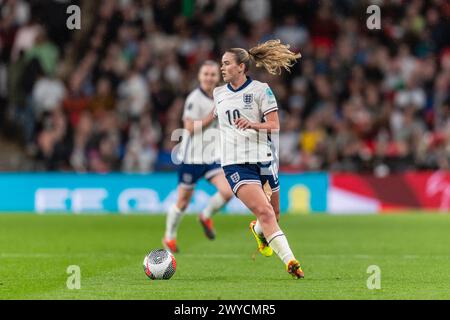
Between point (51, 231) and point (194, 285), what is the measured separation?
27.3 ft

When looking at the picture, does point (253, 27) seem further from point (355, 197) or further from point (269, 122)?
point (269, 122)

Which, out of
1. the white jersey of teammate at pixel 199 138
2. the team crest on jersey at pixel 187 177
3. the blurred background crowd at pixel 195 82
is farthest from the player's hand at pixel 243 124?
the blurred background crowd at pixel 195 82

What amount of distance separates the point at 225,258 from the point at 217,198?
6.73 ft

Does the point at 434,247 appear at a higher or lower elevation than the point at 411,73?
lower

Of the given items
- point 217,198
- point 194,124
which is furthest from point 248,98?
point 217,198

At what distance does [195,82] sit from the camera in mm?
26016

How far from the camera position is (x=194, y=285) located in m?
10.5

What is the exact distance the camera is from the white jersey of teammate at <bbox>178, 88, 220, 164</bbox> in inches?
576

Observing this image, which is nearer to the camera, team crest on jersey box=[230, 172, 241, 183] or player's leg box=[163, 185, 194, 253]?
team crest on jersey box=[230, 172, 241, 183]

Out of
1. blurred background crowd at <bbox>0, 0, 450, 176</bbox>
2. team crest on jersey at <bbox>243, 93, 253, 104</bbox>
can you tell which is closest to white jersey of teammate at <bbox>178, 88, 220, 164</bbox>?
team crest on jersey at <bbox>243, 93, 253, 104</bbox>

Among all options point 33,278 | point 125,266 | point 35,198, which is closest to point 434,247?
point 125,266

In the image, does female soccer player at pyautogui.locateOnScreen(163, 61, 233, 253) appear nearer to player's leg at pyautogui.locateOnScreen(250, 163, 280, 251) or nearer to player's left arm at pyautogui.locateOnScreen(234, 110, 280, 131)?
player's leg at pyautogui.locateOnScreen(250, 163, 280, 251)

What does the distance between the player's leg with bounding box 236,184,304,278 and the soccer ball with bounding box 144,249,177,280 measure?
1.05 metres

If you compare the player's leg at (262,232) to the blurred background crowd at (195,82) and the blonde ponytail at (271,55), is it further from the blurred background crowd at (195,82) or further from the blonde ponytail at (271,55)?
the blurred background crowd at (195,82)
